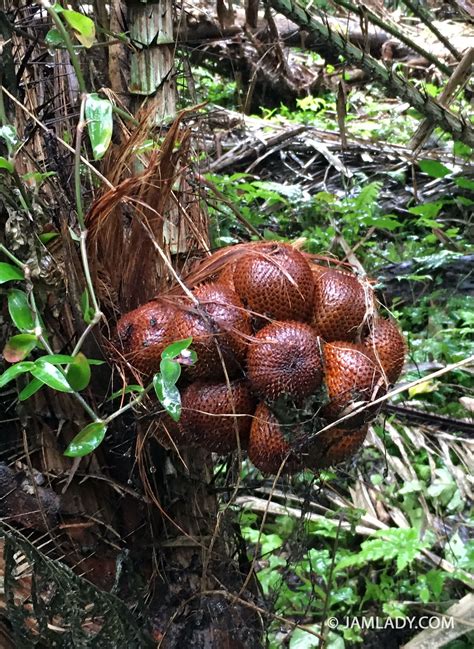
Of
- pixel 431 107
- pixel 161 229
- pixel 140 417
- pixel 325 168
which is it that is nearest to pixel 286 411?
pixel 140 417

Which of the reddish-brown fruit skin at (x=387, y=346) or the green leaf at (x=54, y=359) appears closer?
the green leaf at (x=54, y=359)

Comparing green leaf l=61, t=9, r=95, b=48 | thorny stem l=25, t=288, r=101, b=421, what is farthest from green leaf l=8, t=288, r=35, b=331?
green leaf l=61, t=9, r=95, b=48

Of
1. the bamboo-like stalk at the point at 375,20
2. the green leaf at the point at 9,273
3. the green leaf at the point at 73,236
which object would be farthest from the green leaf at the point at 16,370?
the bamboo-like stalk at the point at 375,20

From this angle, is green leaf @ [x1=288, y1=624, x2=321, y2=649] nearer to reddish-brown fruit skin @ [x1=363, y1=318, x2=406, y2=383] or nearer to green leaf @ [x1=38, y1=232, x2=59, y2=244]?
reddish-brown fruit skin @ [x1=363, y1=318, x2=406, y2=383]

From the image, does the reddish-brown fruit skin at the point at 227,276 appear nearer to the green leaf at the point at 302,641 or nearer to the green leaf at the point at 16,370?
the green leaf at the point at 16,370

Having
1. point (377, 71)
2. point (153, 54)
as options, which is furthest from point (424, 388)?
point (153, 54)

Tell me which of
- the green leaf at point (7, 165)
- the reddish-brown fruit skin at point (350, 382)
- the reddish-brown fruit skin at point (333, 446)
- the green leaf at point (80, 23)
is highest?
the green leaf at point (80, 23)
